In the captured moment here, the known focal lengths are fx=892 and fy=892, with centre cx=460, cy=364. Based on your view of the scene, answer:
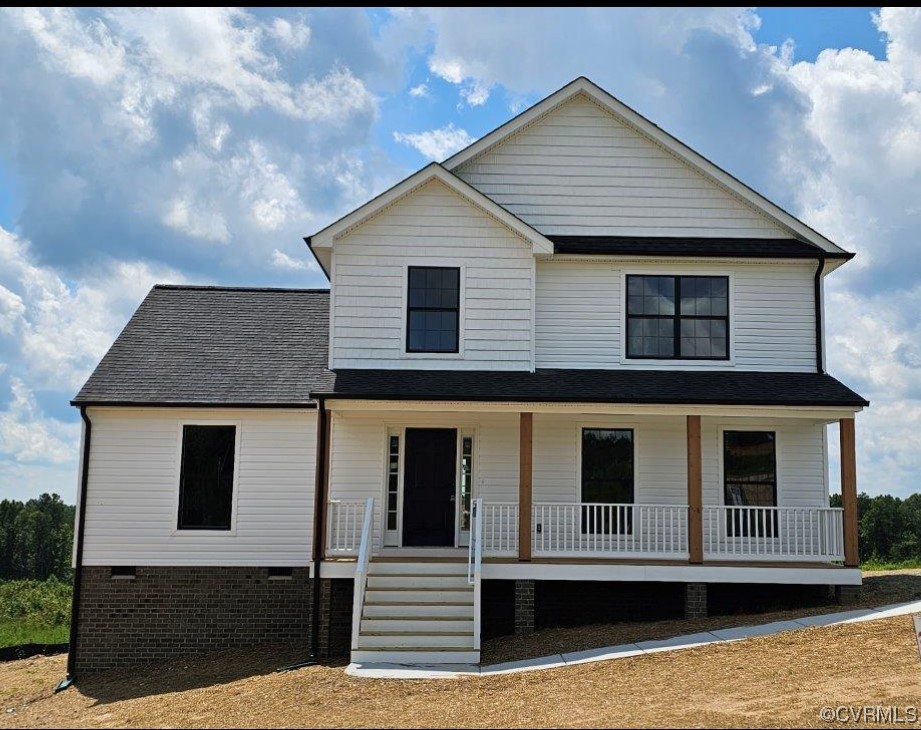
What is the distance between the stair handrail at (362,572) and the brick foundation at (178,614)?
223 cm

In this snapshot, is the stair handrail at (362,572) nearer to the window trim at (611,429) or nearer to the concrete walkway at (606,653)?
the concrete walkway at (606,653)

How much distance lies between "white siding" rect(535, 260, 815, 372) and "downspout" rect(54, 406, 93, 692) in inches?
316

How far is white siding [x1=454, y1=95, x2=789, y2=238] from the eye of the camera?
1677cm

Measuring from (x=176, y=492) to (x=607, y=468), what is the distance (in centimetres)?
755

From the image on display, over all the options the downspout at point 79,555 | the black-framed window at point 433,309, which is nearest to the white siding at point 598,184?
the black-framed window at point 433,309

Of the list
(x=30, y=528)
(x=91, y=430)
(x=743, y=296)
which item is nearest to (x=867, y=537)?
(x=743, y=296)

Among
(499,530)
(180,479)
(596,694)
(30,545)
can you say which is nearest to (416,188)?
(499,530)

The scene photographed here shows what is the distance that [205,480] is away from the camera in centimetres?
1558

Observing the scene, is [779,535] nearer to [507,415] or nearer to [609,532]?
[609,532]

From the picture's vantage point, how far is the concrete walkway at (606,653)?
11398mm

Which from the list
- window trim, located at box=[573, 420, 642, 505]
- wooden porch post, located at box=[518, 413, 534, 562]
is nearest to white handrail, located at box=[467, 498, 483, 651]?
wooden porch post, located at box=[518, 413, 534, 562]

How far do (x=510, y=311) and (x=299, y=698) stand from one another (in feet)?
25.1

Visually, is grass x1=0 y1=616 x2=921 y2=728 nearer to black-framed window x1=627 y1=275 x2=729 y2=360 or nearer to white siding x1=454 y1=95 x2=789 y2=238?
black-framed window x1=627 y1=275 x2=729 y2=360

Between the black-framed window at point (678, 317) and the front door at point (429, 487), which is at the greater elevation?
the black-framed window at point (678, 317)
